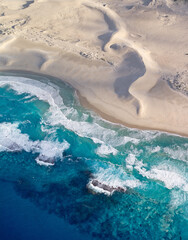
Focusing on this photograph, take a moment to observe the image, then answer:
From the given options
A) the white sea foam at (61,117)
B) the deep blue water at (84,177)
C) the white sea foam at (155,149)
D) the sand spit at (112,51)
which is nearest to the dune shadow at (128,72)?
the sand spit at (112,51)

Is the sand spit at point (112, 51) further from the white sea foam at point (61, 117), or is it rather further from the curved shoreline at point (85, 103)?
the white sea foam at point (61, 117)

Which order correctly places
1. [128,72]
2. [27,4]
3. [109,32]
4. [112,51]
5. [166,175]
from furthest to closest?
[27,4] < [109,32] < [112,51] < [128,72] < [166,175]

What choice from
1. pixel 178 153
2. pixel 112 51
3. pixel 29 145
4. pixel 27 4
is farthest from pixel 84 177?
pixel 27 4

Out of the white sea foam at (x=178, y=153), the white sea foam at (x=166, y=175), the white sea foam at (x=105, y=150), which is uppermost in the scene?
the white sea foam at (x=178, y=153)

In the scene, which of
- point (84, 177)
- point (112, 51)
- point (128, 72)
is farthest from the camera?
point (112, 51)

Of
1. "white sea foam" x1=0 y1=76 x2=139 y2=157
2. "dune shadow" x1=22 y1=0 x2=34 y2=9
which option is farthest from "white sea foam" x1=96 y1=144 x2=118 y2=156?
"dune shadow" x1=22 y1=0 x2=34 y2=9

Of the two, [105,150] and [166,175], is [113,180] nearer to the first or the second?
[105,150]

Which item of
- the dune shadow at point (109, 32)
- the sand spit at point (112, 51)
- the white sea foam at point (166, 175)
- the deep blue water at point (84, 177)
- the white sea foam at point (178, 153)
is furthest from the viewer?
the dune shadow at point (109, 32)
